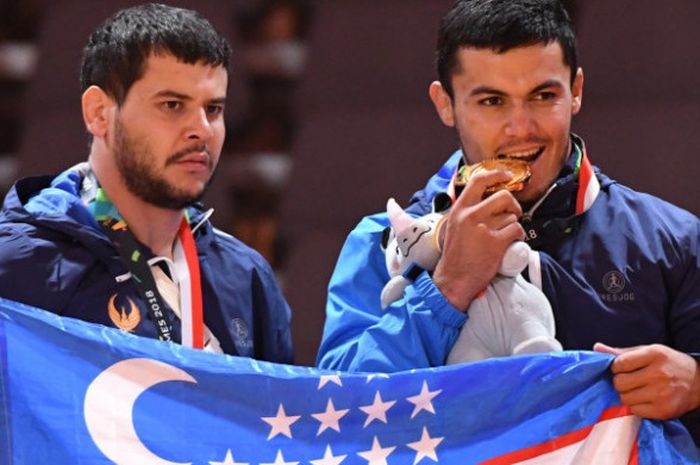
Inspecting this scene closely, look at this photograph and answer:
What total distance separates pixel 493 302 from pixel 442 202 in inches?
11.7

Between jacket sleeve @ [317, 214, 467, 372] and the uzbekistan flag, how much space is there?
0.08m

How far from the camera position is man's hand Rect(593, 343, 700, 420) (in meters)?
2.40

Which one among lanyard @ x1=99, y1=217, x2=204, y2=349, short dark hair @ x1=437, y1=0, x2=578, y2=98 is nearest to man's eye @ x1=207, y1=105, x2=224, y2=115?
lanyard @ x1=99, y1=217, x2=204, y2=349

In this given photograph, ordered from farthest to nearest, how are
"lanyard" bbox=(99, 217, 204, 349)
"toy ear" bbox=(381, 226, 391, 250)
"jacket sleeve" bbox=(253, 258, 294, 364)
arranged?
"jacket sleeve" bbox=(253, 258, 294, 364), "lanyard" bbox=(99, 217, 204, 349), "toy ear" bbox=(381, 226, 391, 250)

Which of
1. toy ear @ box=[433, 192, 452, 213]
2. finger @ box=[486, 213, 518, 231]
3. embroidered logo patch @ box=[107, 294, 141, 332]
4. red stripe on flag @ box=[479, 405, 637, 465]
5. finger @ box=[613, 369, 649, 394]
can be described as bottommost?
red stripe on flag @ box=[479, 405, 637, 465]

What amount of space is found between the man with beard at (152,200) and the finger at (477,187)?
0.68 m

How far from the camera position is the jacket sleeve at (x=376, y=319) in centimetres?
252

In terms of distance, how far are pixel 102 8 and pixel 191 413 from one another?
113 inches

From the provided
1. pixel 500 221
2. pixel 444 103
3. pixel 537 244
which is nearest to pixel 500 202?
pixel 500 221

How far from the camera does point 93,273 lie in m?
2.81

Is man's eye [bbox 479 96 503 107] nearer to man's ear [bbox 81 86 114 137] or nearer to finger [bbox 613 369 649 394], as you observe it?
finger [bbox 613 369 649 394]

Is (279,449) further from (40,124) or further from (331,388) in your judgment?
(40,124)

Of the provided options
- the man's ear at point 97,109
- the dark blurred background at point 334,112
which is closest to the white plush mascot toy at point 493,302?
the man's ear at point 97,109

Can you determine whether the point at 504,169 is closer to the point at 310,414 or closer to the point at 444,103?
the point at 444,103
